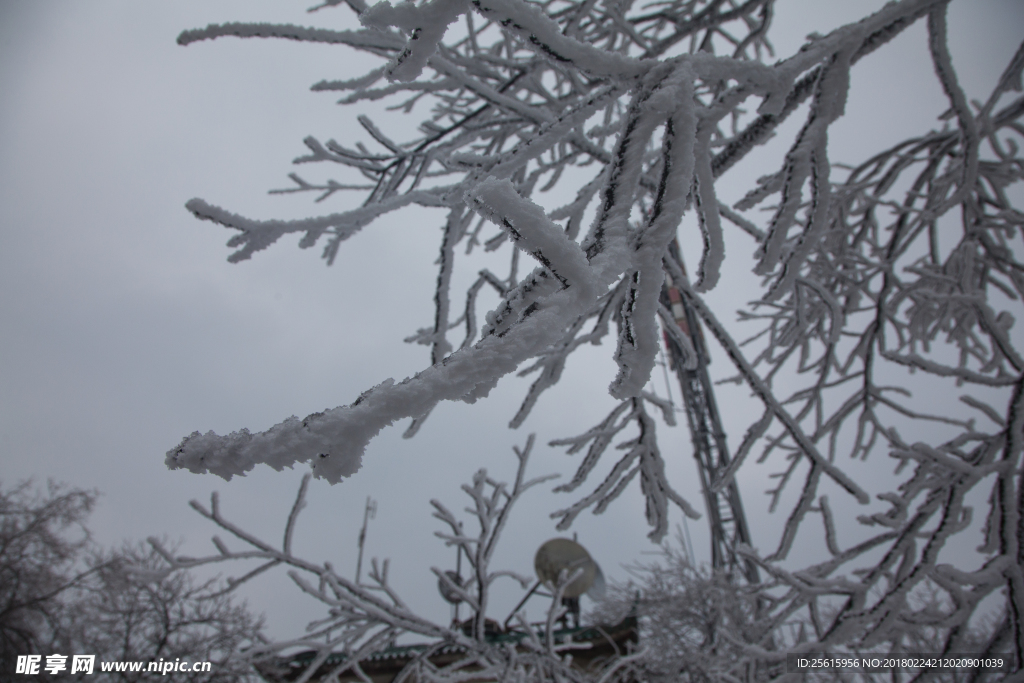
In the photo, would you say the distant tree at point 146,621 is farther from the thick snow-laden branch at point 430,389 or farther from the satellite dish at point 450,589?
the thick snow-laden branch at point 430,389

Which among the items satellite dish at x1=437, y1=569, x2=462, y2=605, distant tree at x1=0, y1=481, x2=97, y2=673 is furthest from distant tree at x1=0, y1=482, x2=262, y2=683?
satellite dish at x1=437, y1=569, x2=462, y2=605

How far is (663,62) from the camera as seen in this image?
2.70ft

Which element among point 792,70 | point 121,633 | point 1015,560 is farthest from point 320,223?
point 121,633

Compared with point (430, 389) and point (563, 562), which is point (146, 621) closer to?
point (563, 562)

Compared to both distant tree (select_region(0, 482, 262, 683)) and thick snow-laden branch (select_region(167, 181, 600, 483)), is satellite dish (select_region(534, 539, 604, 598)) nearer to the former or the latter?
distant tree (select_region(0, 482, 262, 683))

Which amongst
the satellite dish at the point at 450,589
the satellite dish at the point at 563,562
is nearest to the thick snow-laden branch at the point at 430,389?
the satellite dish at the point at 450,589

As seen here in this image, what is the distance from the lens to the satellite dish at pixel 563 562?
9570mm

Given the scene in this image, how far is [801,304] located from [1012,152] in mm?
1845

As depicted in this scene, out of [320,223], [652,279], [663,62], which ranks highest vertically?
[320,223]

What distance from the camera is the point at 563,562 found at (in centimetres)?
972

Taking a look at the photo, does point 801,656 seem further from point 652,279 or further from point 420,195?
point 420,195

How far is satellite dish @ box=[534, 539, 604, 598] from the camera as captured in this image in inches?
377

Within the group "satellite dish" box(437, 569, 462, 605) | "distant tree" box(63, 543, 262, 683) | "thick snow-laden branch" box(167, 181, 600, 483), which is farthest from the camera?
"distant tree" box(63, 543, 262, 683)

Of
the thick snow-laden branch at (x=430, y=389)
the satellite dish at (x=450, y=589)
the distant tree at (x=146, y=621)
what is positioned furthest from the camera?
the distant tree at (x=146, y=621)
